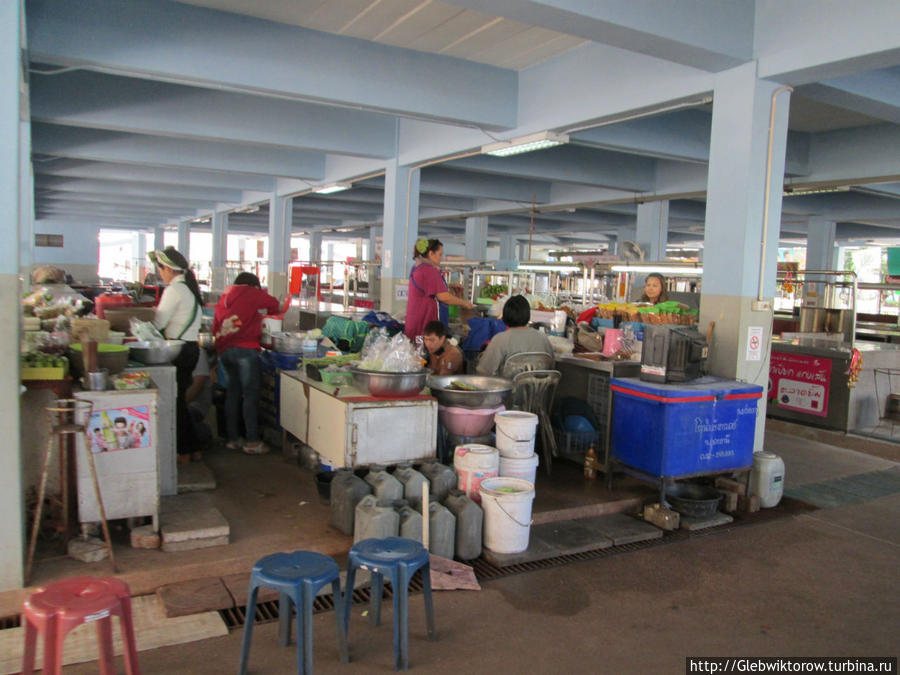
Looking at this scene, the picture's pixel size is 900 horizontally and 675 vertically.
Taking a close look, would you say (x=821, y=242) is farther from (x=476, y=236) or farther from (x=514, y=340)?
(x=514, y=340)

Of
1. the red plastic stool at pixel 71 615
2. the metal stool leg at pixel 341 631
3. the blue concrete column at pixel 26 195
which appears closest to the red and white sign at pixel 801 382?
the metal stool leg at pixel 341 631

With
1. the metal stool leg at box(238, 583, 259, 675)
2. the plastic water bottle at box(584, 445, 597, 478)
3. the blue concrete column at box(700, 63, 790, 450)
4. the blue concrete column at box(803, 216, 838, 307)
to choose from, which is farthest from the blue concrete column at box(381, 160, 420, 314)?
the blue concrete column at box(803, 216, 838, 307)

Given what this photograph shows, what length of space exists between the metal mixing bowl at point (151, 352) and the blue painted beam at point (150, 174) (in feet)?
30.2

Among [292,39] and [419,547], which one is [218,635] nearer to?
[419,547]

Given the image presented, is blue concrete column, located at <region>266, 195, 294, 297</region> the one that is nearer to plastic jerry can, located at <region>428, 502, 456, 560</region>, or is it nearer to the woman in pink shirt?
the woman in pink shirt

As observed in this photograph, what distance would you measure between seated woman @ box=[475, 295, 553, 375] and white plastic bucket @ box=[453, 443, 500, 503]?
127cm

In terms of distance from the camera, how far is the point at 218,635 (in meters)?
3.23

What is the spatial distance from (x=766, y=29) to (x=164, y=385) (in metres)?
5.11

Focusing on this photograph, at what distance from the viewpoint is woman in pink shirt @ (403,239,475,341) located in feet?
21.0

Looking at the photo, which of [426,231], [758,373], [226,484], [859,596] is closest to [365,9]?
[226,484]

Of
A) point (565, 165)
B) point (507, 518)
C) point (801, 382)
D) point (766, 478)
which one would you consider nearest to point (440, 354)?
point (507, 518)

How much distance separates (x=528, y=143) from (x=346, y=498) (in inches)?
189

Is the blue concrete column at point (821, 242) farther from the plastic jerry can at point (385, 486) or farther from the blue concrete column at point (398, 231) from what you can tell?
the plastic jerry can at point (385, 486)

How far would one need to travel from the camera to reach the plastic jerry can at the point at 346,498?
416 cm
